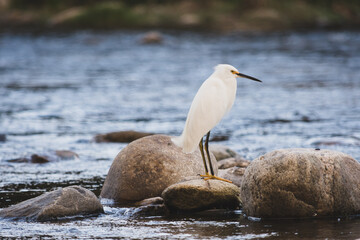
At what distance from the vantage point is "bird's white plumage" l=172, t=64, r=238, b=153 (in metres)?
6.02

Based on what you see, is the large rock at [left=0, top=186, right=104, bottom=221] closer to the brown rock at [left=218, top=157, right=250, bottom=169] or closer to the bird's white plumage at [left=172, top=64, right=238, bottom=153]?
the bird's white plumage at [left=172, top=64, right=238, bottom=153]

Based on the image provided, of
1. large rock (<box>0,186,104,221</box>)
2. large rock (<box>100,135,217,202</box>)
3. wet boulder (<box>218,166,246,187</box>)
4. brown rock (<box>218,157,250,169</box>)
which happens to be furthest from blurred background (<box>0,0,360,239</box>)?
brown rock (<box>218,157,250,169</box>)

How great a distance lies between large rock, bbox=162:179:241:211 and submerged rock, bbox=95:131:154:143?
4.23 metres

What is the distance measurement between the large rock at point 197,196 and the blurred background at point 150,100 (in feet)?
0.96

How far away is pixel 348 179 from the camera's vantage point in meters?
5.71

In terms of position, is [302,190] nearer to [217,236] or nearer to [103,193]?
[217,236]

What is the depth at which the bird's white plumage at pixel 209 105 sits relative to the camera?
6.02m

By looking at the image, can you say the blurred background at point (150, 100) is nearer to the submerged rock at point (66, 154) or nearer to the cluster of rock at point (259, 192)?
the submerged rock at point (66, 154)

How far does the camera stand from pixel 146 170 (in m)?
6.59

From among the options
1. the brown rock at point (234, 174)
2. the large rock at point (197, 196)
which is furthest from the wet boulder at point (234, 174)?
the large rock at point (197, 196)

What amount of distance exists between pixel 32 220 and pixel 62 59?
2026cm

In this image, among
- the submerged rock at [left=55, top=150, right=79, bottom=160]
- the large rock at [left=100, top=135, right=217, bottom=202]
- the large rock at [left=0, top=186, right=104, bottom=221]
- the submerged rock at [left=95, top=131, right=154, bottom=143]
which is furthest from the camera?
the submerged rock at [left=95, top=131, right=154, bottom=143]

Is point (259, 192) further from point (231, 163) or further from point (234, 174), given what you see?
point (231, 163)

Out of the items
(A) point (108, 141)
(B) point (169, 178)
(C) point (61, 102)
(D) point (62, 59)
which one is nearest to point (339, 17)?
(D) point (62, 59)
